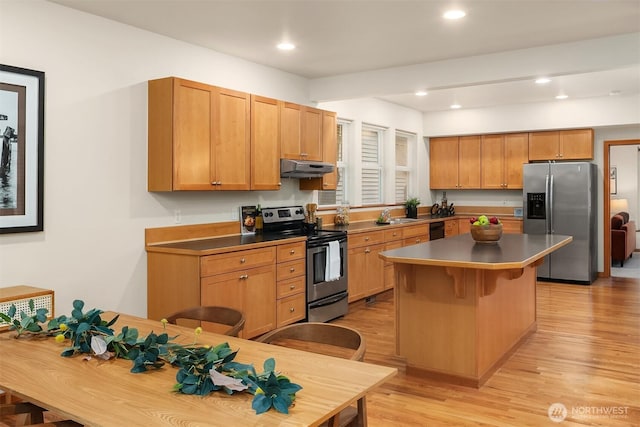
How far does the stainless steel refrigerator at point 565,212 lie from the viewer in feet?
23.9

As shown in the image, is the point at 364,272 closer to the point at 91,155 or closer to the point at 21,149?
the point at 91,155

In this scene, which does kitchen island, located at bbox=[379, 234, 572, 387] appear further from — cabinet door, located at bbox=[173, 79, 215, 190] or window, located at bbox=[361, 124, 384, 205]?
window, located at bbox=[361, 124, 384, 205]

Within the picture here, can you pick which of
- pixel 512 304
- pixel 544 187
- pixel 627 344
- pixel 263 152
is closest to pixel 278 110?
pixel 263 152

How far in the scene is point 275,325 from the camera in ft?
15.3

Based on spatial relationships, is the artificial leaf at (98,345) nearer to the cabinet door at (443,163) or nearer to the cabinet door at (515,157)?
the cabinet door at (515,157)

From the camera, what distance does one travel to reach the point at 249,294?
437cm

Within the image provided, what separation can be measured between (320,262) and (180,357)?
347 cm

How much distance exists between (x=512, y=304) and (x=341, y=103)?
3451mm

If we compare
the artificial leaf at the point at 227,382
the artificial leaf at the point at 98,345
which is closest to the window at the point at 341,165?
the artificial leaf at the point at 98,345

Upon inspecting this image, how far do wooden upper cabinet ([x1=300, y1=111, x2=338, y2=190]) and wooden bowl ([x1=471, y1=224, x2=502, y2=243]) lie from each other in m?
2.01

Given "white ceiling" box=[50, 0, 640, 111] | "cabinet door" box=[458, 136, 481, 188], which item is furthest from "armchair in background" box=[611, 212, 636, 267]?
"white ceiling" box=[50, 0, 640, 111]

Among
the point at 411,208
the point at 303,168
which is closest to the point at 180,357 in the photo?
the point at 303,168

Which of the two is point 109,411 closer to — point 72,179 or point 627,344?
point 72,179

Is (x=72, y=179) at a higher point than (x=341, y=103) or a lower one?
lower
